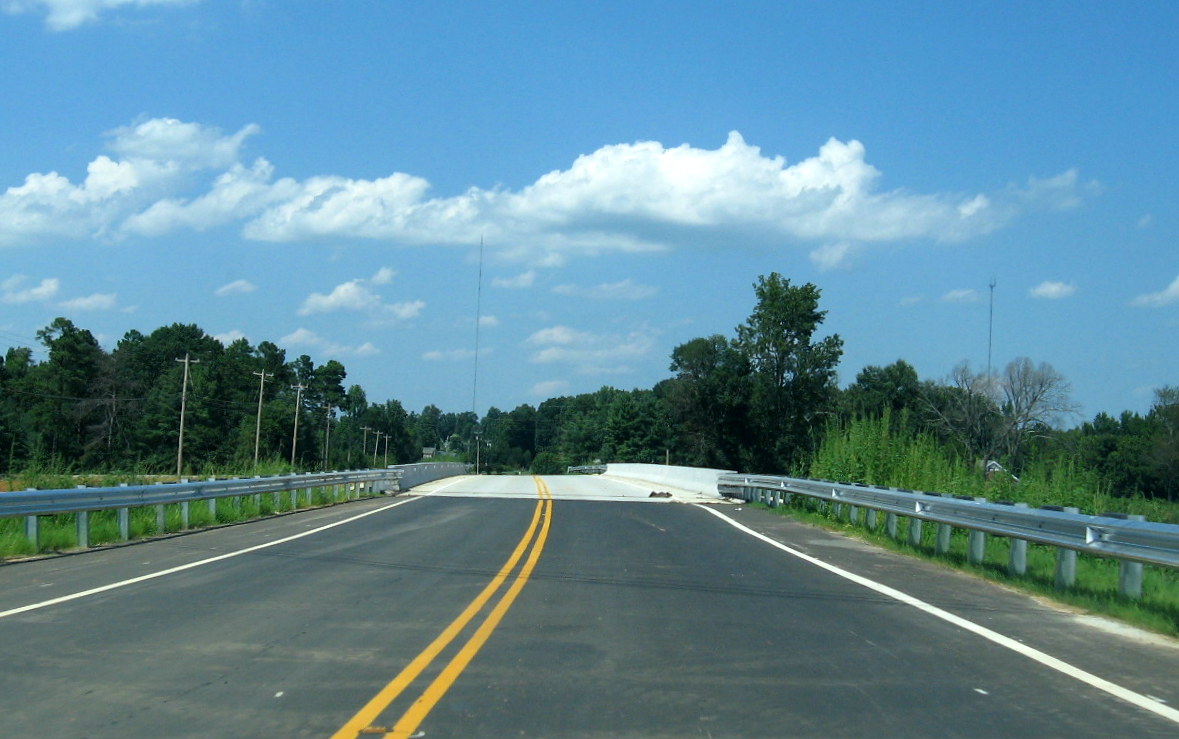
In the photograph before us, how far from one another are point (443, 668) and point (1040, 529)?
840cm

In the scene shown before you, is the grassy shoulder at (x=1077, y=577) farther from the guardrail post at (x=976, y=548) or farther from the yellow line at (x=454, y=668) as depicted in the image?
the yellow line at (x=454, y=668)

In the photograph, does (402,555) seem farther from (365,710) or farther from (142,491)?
(365,710)

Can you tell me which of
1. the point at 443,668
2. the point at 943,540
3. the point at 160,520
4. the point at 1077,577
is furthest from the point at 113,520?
the point at 1077,577

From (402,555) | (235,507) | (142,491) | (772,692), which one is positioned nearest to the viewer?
(772,692)

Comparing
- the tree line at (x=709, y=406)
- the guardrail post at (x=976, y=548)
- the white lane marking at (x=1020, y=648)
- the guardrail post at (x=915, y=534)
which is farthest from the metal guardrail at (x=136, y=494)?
the tree line at (x=709, y=406)

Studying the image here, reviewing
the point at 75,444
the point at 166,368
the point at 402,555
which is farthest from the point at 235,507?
the point at 166,368

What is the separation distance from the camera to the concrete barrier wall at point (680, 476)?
129 feet

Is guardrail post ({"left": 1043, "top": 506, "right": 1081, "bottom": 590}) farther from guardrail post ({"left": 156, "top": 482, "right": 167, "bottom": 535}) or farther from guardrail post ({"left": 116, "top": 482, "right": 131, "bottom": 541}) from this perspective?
guardrail post ({"left": 156, "top": 482, "right": 167, "bottom": 535})

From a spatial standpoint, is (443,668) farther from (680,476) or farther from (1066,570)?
(680,476)

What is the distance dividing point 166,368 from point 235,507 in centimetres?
12036

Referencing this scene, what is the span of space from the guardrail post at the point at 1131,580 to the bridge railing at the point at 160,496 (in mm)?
14448

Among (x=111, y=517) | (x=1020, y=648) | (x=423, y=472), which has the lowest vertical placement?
(x=423, y=472)

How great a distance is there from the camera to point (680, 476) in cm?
4612

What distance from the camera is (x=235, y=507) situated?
2392 cm
